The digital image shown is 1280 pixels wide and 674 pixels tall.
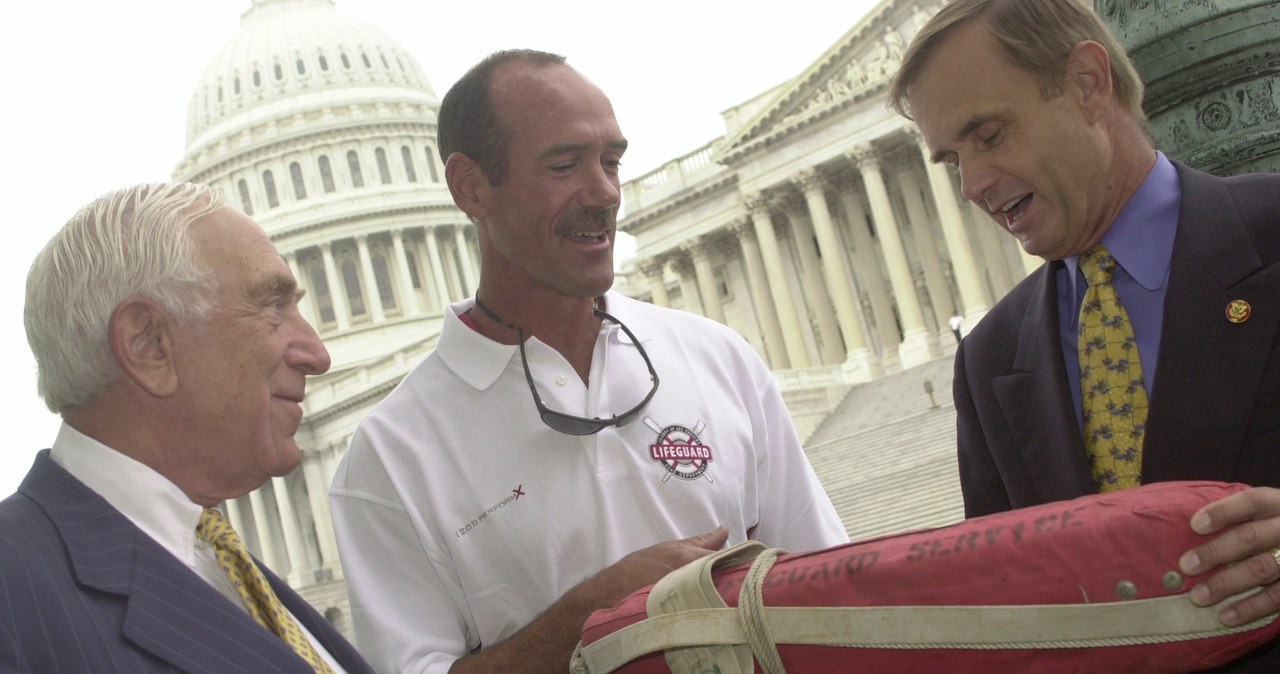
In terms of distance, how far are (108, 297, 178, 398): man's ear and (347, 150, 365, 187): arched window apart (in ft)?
275

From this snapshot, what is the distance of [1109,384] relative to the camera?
2623 mm

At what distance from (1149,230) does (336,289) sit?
265 feet

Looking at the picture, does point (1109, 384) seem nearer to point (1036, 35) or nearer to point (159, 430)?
point (1036, 35)

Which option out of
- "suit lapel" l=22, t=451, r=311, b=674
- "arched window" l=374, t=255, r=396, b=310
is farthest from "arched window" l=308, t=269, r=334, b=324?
"suit lapel" l=22, t=451, r=311, b=674

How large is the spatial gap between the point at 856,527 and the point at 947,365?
15526 millimetres

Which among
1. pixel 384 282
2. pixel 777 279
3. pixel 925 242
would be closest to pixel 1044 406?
pixel 925 242

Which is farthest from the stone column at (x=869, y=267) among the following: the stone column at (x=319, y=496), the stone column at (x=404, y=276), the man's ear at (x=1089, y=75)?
the man's ear at (x=1089, y=75)

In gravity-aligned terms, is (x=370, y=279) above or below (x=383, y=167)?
below

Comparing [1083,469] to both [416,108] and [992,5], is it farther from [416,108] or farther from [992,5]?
[416,108]

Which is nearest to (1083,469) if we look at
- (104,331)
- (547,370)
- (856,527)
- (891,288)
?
(547,370)

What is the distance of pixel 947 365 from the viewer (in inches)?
1454

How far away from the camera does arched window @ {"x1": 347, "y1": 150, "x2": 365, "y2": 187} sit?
84188mm

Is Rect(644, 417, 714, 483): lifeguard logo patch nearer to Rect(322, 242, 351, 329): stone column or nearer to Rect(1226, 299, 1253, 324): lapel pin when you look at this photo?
Rect(1226, 299, 1253, 324): lapel pin

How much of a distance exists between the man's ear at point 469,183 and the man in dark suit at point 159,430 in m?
0.67
